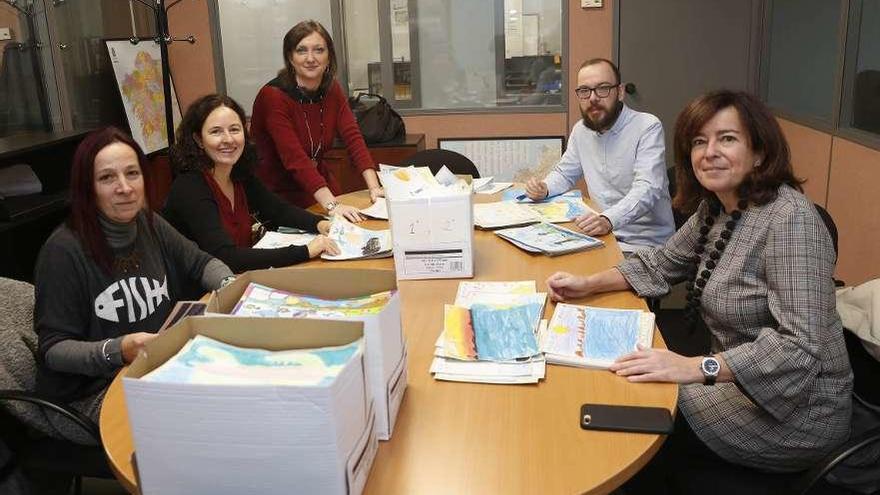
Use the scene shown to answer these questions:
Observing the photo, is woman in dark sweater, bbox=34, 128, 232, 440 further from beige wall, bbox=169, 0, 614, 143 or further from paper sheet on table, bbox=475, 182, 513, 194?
beige wall, bbox=169, 0, 614, 143

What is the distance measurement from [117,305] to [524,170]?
12.1 ft

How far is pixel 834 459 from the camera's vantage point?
51.8 inches

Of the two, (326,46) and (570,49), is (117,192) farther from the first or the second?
(570,49)

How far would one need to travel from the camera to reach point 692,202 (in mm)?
1861

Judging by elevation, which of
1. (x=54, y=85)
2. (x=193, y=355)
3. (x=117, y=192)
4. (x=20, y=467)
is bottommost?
(x=20, y=467)

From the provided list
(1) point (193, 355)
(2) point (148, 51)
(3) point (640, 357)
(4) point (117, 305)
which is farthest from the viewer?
(2) point (148, 51)

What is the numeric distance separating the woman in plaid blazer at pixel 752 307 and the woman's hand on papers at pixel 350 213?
3.54ft

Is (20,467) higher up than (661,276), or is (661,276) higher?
(661,276)

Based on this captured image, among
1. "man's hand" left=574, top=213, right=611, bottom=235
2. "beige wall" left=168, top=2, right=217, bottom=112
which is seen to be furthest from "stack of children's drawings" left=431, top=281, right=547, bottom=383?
"beige wall" left=168, top=2, right=217, bottom=112

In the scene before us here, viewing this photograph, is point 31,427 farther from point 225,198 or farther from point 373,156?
point 373,156

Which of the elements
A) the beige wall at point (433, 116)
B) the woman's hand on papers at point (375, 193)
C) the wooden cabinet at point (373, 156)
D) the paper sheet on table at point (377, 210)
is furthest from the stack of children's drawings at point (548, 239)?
the beige wall at point (433, 116)

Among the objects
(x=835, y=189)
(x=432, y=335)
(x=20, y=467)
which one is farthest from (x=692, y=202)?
(x=835, y=189)

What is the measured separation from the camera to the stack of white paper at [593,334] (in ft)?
4.83

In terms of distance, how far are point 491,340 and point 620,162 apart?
1.62 metres
